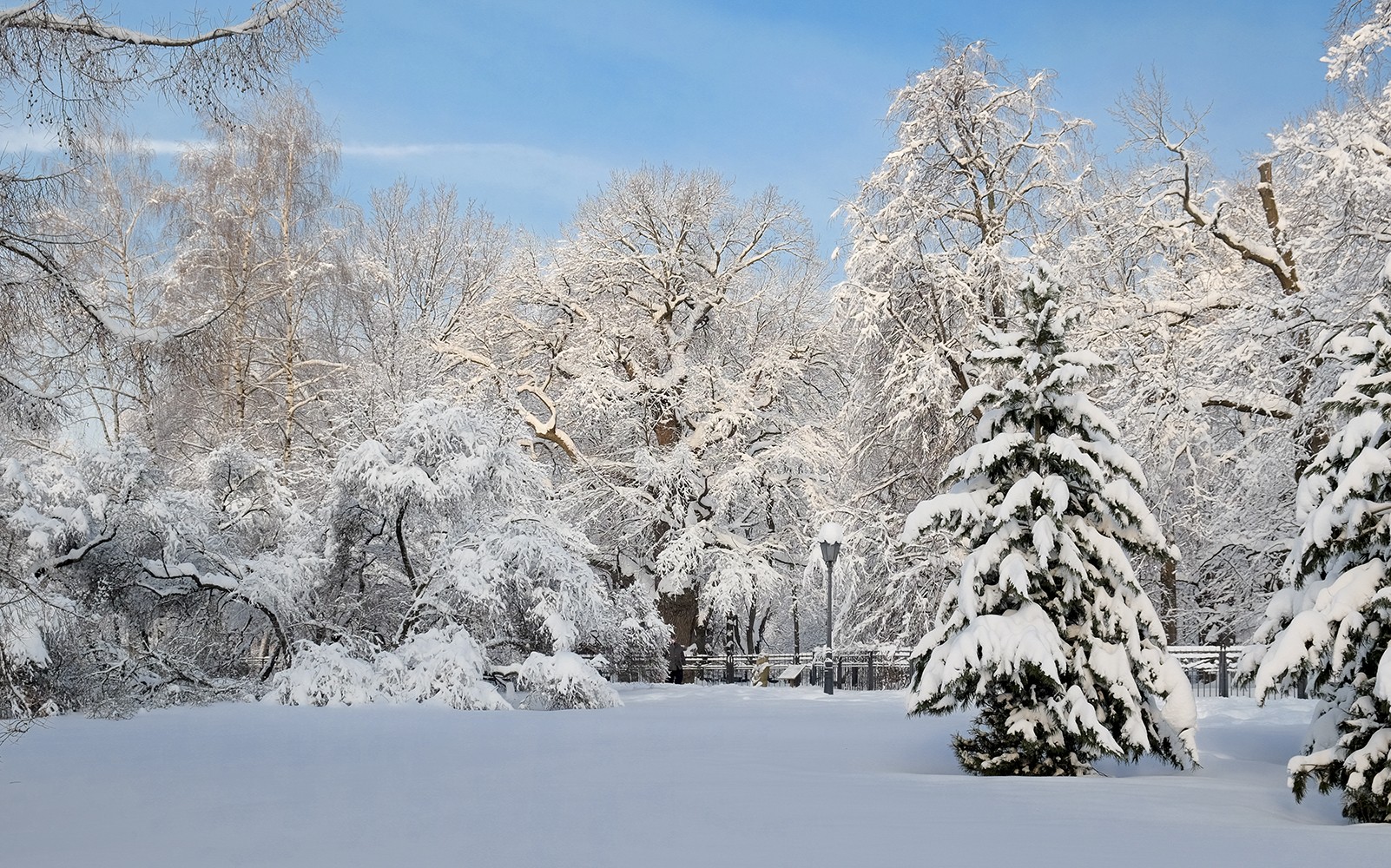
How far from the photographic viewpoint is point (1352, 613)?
806cm

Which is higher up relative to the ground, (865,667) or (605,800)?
(865,667)

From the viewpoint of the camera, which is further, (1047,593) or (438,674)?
(438,674)

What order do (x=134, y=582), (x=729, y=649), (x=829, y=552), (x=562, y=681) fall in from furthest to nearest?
(x=729, y=649), (x=829, y=552), (x=562, y=681), (x=134, y=582)

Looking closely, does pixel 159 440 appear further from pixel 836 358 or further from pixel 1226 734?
pixel 1226 734

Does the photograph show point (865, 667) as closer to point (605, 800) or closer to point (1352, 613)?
point (1352, 613)

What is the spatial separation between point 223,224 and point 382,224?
21.9 feet

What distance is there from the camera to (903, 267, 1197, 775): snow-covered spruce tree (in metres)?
10.3

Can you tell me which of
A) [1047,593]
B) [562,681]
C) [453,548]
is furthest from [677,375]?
[1047,593]

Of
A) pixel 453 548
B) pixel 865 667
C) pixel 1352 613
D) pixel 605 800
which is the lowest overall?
pixel 605 800

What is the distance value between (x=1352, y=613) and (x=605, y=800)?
16.3 feet

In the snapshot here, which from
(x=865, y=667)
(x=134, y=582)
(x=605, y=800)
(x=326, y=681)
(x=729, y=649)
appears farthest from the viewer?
(x=729, y=649)

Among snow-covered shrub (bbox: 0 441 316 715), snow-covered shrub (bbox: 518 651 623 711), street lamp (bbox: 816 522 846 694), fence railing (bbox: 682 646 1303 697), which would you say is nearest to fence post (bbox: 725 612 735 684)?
fence railing (bbox: 682 646 1303 697)

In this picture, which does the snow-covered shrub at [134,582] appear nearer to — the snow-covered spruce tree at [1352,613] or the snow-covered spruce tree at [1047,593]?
the snow-covered spruce tree at [1047,593]

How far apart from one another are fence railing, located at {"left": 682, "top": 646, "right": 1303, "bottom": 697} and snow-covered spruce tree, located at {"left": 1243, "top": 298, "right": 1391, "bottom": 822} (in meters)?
8.60
